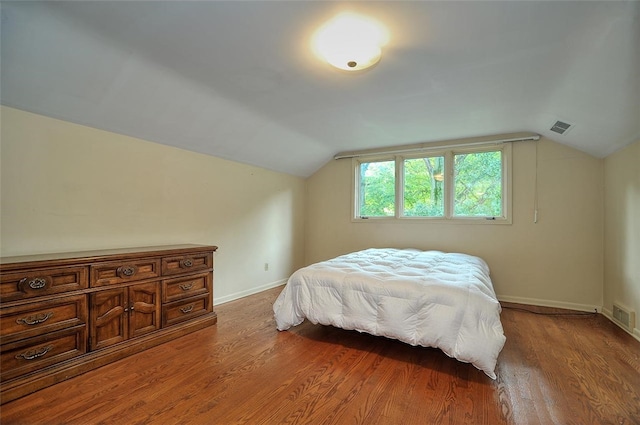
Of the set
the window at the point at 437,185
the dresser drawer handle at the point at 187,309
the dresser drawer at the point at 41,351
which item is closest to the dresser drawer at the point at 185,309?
the dresser drawer handle at the point at 187,309

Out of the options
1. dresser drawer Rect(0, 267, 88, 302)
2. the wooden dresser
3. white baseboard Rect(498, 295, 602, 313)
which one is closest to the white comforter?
the wooden dresser

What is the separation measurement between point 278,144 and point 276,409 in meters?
3.08

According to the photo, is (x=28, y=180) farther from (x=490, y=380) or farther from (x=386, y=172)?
(x=386, y=172)

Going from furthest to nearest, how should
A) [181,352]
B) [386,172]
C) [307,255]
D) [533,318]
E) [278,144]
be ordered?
[307,255]
[386,172]
[278,144]
[533,318]
[181,352]

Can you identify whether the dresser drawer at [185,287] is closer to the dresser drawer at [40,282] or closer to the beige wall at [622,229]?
the dresser drawer at [40,282]

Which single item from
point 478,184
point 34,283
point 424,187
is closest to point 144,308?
point 34,283

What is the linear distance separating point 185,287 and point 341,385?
5.57 ft

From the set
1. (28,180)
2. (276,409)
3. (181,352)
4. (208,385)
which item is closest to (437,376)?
(276,409)

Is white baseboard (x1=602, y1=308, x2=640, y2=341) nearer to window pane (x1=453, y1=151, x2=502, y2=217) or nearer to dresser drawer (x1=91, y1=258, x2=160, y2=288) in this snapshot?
window pane (x1=453, y1=151, x2=502, y2=217)

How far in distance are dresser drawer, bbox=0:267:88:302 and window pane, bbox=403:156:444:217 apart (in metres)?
3.99

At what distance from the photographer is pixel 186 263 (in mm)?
2736

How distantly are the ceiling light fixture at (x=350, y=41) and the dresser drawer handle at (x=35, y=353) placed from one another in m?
2.61

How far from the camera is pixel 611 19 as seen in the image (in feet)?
5.16

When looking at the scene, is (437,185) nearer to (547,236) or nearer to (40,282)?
(547,236)
